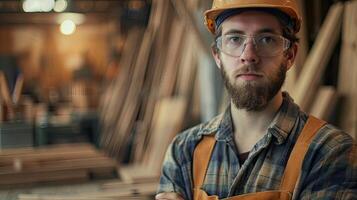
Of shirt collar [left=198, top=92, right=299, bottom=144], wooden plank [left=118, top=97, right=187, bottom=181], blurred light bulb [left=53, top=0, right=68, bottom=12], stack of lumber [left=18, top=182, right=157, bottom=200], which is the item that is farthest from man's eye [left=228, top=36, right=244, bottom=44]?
blurred light bulb [left=53, top=0, right=68, bottom=12]

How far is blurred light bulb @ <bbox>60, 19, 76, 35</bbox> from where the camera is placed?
963 centimetres

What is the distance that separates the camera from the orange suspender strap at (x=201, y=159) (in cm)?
167

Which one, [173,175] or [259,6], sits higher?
[259,6]

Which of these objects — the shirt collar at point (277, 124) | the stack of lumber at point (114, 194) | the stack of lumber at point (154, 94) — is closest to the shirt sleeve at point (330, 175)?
the shirt collar at point (277, 124)

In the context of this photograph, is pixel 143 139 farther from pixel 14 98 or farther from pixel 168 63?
pixel 14 98

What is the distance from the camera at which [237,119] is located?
1.73 m

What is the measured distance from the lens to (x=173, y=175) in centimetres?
174

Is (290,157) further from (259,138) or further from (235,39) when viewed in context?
(235,39)

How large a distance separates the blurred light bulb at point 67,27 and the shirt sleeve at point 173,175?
827 centimetres

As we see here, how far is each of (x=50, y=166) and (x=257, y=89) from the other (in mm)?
3158

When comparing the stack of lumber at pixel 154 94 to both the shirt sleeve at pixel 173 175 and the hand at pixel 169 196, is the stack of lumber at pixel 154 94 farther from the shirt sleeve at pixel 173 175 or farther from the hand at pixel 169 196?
the hand at pixel 169 196

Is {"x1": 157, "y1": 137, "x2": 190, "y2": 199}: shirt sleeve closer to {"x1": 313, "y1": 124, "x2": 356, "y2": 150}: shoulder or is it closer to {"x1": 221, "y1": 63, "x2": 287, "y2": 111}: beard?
{"x1": 221, "y1": 63, "x2": 287, "y2": 111}: beard

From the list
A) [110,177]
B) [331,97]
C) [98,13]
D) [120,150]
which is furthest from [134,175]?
[98,13]

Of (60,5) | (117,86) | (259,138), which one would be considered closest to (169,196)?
(259,138)
